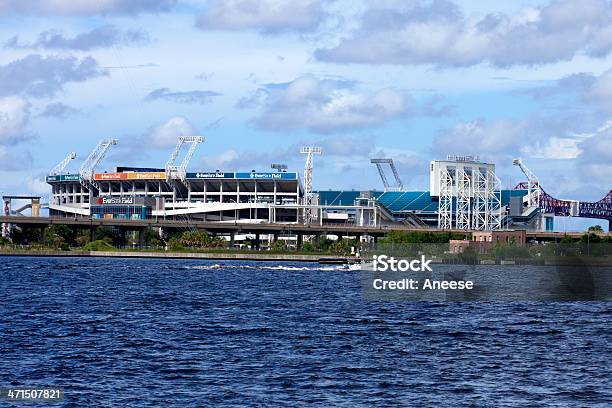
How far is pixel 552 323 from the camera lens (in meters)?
76.1

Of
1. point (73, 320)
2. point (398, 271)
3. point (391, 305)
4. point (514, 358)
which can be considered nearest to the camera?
point (514, 358)

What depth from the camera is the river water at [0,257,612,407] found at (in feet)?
144

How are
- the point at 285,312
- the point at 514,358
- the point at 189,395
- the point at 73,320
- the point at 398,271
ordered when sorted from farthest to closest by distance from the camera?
the point at 398,271 < the point at 285,312 < the point at 73,320 < the point at 514,358 < the point at 189,395

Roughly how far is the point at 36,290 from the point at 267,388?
68.3 metres

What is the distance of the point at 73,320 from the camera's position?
2874 inches

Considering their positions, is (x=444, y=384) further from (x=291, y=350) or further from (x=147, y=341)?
(x=147, y=341)

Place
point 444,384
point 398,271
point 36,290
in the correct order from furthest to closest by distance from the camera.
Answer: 1. point 398,271
2. point 36,290
3. point 444,384

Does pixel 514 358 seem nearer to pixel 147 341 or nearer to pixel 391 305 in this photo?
pixel 147 341

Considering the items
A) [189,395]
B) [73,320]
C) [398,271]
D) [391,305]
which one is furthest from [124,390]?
[398,271]

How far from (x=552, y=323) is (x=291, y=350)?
25.8 meters

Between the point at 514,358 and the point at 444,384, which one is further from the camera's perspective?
the point at 514,358

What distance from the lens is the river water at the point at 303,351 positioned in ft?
144

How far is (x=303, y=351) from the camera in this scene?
5653 centimetres

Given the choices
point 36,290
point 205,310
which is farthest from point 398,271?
point 205,310
